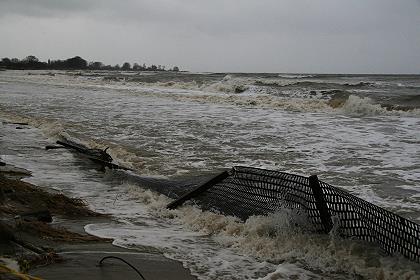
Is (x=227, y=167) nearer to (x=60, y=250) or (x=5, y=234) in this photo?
(x=60, y=250)

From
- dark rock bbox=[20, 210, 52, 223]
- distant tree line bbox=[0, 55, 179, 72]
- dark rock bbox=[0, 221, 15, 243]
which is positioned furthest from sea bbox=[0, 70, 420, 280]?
distant tree line bbox=[0, 55, 179, 72]

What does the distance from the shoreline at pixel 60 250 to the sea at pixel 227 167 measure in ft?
0.67

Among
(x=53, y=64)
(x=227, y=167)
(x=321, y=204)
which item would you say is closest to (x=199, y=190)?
(x=321, y=204)

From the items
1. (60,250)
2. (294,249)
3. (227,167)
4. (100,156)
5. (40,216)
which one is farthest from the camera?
(227,167)

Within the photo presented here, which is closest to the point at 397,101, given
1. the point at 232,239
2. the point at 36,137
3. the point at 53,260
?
the point at 36,137

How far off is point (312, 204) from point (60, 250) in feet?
7.86

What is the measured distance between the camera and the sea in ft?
13.2

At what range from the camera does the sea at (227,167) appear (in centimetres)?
402

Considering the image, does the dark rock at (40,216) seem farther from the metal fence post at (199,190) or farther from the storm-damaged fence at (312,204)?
the storm-damaged fence at (312,204)

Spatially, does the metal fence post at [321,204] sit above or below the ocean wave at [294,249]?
above

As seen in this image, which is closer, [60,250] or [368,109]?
[60,250]

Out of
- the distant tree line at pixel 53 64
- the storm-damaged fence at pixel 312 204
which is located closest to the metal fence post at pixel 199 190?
the storm-damaged fence at pixel 312 204

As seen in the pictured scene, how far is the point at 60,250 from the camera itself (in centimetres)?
395

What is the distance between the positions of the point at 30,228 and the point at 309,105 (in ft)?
66.8
